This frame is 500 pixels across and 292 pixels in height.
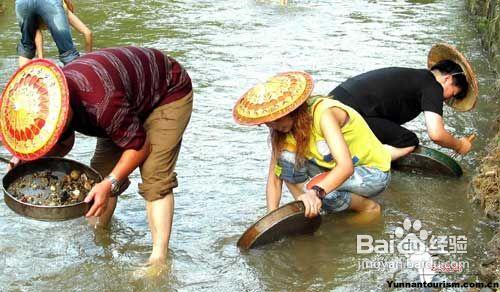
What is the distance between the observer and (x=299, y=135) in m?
3.83

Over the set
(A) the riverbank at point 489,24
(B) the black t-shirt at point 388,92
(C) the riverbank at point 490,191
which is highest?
(B) the black t-shirt at point 388,92

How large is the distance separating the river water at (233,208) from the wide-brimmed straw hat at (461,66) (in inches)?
21.6

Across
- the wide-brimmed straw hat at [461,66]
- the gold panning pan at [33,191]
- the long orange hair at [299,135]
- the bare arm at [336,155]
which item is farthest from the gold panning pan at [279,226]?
the wide-brimmed straw hat at [461,66]

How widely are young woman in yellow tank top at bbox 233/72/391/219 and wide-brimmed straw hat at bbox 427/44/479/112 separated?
2.78ft

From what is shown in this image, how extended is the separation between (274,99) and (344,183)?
0.74 metres

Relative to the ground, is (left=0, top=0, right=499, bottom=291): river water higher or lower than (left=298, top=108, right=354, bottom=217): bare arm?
lower

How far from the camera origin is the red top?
9.98 feet

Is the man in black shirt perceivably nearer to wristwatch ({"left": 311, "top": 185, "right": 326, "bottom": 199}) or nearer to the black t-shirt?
the black t-shirt

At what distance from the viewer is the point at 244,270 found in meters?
3.81

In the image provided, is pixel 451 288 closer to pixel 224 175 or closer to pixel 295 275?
pixel 295 275

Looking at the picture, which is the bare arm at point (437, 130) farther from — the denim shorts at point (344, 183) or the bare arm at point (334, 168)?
the bare arm at point (334, 168)

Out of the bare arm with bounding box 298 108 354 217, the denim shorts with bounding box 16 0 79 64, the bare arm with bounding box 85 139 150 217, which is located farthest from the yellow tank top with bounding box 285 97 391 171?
the denim shorts with bounding box 16 0 79 64

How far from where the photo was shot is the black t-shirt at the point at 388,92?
183 inches

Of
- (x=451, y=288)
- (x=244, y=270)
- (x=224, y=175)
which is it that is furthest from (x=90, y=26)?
(x=451, y=288)
